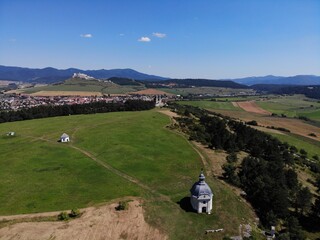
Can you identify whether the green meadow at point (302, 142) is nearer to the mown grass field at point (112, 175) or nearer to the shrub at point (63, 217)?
the mown grass field at point (112, 175)

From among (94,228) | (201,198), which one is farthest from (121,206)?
(201,198)

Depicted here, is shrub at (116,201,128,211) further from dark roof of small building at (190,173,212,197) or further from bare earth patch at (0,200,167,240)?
A: dark roof of small building at (190,173,212,197)

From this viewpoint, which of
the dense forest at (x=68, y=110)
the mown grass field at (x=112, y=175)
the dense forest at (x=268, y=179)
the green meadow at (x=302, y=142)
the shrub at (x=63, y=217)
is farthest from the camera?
the dense forest at (x=68, y=110)

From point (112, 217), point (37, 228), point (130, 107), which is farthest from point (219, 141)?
point (130, 107)

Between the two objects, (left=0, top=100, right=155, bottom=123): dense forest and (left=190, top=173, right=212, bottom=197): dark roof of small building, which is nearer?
(left=190, top=173, right=212, bottom=197): dark roof of small building

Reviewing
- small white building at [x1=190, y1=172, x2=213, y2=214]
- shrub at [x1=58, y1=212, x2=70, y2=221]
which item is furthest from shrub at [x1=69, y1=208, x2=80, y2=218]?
small white building at [x1=190, y1=172, x2=213, y2=214]

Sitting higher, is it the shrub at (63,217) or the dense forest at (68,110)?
the dense forest at (68,110)

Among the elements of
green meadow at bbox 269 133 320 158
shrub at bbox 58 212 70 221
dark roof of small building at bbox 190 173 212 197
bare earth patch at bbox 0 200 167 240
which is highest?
dark roof of small building at bbox 190 173 212 197

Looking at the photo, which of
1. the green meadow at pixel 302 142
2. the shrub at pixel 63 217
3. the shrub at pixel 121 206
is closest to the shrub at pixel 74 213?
the shrub at pixel 63 217
